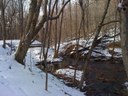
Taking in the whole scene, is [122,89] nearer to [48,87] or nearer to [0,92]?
[48,87]

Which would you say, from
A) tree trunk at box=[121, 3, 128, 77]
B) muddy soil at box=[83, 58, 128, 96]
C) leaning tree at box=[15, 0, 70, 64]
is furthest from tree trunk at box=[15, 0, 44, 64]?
tree trunk at box=[121, 3, 128, 77]

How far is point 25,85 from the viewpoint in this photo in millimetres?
10273

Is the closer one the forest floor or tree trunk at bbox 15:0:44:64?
the forest floor

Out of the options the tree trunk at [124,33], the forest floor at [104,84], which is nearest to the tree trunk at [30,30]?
the forest floor at [104,84]

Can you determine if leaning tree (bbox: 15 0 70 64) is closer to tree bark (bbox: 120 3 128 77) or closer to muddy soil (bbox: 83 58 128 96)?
muddy soil (bbox: 83 58 128 96)

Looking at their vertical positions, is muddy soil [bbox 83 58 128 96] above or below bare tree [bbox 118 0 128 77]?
below

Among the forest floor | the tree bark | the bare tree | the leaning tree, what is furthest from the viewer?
the leaning tree

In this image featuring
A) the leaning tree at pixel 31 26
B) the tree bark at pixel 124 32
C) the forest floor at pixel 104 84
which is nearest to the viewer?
the tree bark at pixel 124 32

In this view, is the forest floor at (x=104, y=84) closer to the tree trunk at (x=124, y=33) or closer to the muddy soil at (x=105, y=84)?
the muddy soil at (x=105, y=84)

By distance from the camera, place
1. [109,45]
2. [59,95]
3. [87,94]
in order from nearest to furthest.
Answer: [59,95] → [87,94] → [109,45]

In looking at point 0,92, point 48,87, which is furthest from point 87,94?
point 0,92

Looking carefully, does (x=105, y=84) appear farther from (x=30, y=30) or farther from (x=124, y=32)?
(x=124, y=32)

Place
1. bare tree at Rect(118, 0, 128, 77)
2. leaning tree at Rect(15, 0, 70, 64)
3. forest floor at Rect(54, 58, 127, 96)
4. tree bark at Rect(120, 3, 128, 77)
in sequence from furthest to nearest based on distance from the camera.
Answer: leaning tree at Rect(15, 0, 70, 64) → forest floor at Rect(54, 58, 127, 96) → tree bark at Rect(120, 3, 128, 77) → bare tree at Rect(118, 0, 128, 77)

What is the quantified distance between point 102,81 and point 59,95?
21.2ft
